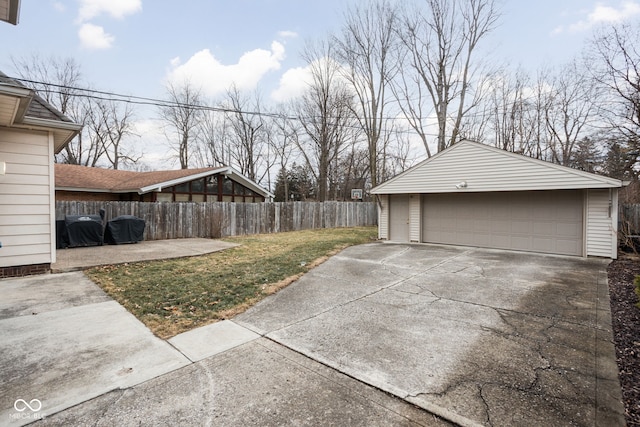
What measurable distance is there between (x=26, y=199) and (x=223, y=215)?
26.0 feet

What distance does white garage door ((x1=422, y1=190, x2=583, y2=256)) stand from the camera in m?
8.46

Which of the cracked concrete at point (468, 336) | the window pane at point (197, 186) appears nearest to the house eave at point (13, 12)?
the cracked concrete at point (468, 336)

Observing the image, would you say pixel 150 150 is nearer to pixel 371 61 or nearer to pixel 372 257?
pixel 371 61

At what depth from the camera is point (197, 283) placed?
5410 mm

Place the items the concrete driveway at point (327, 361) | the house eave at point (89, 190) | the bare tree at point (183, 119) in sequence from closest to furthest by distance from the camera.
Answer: the concrete driveway at point (327, 361) → the house eave at point (89, 190) → the bare tree at point (183, 119)

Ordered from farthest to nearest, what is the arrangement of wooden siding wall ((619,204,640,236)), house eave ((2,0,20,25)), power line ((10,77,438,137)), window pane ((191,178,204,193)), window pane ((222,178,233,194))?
window pane ((222,178,233,194)) < window pane ((191,178,204,193)) < wooden siding wall ((619,204,640,236)) < power line ((10,77,438,137)) < house eave ((2,0,20,25))

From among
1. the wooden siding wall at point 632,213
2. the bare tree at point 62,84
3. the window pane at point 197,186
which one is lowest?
the wooden siding wall at point 632,213

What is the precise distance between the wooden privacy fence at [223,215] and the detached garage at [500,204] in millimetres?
5617

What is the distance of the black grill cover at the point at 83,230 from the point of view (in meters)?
9.30

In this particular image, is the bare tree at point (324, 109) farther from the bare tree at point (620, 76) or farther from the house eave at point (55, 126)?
the house eave at point (55, 126)

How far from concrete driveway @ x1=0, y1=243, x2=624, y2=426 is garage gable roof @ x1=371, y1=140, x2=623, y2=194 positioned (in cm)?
429

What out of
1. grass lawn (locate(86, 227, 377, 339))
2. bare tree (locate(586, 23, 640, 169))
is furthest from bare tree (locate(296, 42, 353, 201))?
grass lawn (locate(86, 227, 377, 339))

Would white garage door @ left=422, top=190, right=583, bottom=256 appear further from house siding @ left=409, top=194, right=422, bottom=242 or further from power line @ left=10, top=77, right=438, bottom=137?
power line @ left=10, top=77, right=438, bottom=137

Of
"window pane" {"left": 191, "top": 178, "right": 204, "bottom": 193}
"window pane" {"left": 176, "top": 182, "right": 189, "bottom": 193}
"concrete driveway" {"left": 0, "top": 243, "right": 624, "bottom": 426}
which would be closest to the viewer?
"concrete driveway" {"left": 0, "top": 243, "right": 624, "bottom": 426}
